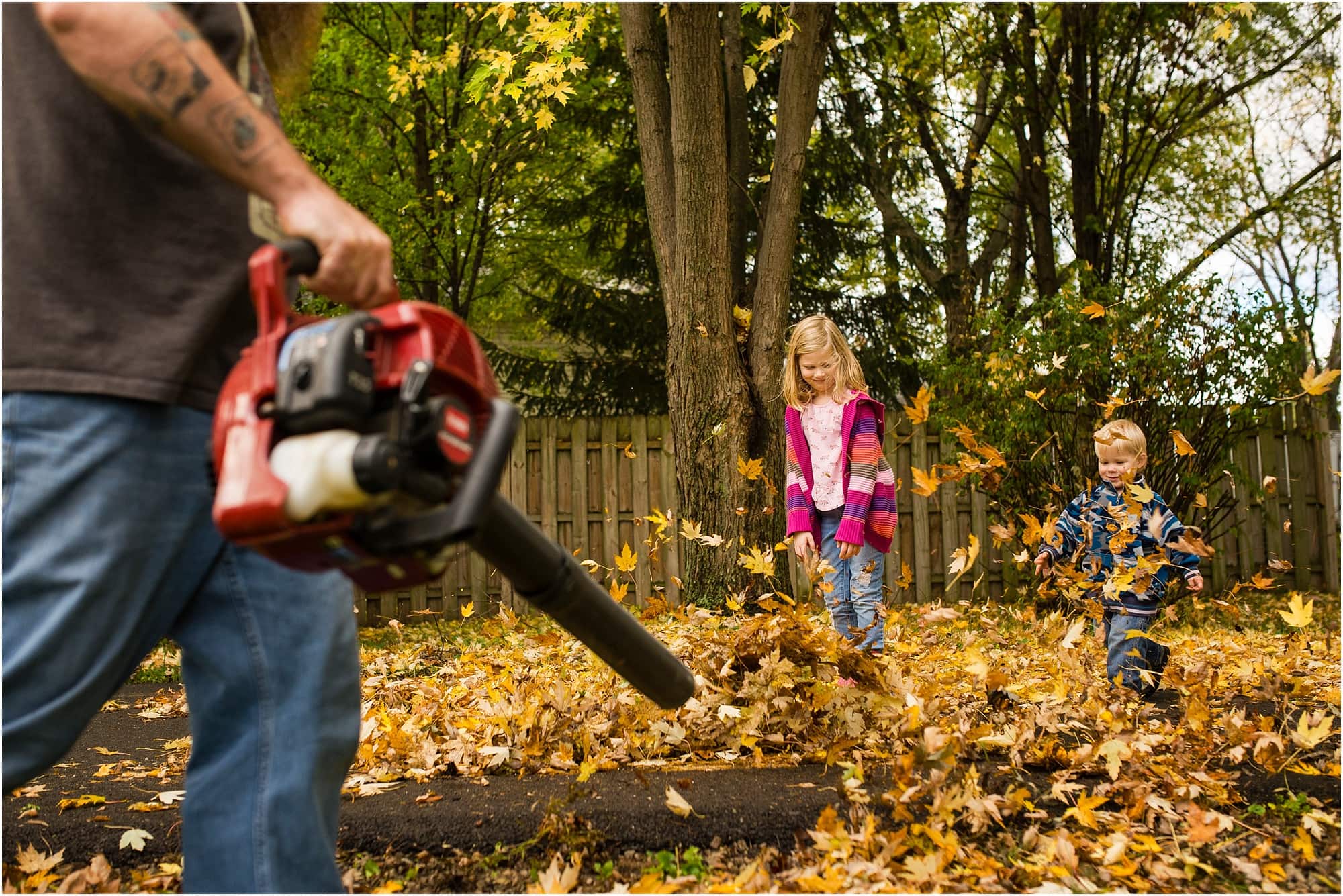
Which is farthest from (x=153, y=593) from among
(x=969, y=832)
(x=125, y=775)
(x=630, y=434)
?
(x=630, y=434)

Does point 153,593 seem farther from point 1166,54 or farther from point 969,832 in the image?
point 1166,54

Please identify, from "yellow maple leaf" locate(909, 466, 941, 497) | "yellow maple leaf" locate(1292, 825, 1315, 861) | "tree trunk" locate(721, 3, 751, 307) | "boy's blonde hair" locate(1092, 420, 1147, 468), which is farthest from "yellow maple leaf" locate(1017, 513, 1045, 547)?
"tree trunk" locate(721, 3, 751, 307)

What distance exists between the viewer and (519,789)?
3184mm

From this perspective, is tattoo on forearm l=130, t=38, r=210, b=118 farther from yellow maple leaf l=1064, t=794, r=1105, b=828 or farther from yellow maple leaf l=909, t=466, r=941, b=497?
yellow maple leaf l=1064, t=794, r=1105, b=828

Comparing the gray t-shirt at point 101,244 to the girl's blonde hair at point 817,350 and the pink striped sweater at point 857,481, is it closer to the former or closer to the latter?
the pink striped sweater at point 857,481

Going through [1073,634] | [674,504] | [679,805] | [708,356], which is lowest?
[679,805]

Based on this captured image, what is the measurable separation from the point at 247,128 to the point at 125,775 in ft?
10.1

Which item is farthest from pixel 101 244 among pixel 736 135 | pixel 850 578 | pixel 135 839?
pixel 736 135

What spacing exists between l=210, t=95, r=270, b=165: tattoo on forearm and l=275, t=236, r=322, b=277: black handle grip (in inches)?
5.4

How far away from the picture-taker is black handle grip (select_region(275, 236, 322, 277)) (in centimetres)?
142

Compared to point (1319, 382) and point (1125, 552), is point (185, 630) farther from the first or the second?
point (1125, 552)

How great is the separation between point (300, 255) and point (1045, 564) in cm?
400

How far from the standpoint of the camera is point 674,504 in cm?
1079

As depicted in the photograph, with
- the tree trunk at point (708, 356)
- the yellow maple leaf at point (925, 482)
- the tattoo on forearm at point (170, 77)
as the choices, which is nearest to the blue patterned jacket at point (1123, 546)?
the yellow maple leaf at point (925, 482)
